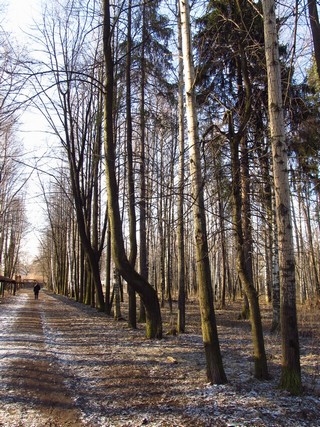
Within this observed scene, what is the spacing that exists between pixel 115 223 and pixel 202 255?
3.99 meters

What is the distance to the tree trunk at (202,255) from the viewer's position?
18.5 feet

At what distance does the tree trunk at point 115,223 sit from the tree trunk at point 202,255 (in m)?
3.67

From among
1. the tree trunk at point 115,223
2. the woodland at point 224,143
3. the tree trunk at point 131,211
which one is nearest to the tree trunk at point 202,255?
the woodland at point 224,143

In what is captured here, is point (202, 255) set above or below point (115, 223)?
below

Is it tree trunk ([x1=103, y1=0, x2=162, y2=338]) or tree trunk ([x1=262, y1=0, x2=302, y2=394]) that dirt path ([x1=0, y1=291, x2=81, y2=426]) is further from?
tree trunk ([x1=262, y1=0, x2=302, y2=394])

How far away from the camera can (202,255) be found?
575cm

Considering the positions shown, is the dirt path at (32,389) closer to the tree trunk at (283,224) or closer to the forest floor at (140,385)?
the forest floor at (140,385)

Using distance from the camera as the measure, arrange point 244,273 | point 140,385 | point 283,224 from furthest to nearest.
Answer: point 244,273 → point 140,385 → point 283,224

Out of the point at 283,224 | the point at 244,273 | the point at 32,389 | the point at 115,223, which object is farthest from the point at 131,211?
the point at 283,224

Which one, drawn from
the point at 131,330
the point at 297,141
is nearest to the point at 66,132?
the point at 131,330

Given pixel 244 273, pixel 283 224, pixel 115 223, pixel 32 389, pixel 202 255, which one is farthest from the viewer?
pixel 115 223

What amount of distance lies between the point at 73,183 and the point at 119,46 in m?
8.07

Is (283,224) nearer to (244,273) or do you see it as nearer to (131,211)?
(244,273)

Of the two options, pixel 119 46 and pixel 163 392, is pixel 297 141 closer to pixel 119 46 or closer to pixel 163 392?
pixel 163 392
